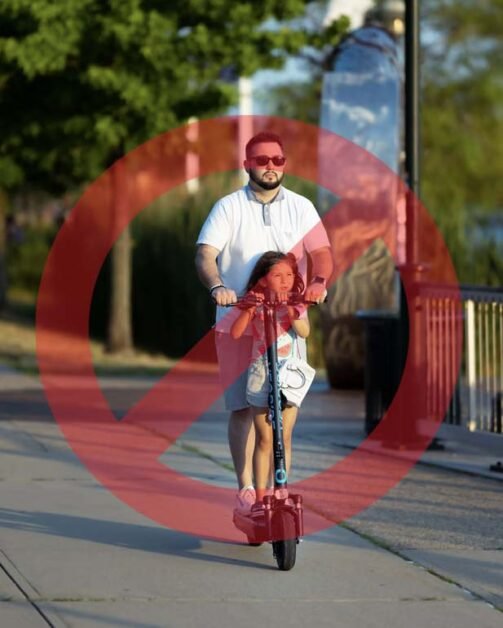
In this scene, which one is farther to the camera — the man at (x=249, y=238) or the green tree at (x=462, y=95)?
the green tree at (x=462, y=95)

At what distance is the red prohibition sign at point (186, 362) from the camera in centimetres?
966

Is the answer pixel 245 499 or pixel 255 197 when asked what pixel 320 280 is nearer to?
pixel 255 197

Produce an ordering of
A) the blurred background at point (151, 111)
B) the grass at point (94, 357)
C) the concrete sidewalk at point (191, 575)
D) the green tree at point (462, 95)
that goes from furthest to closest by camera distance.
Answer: the green tree at point (462, 95) < the blurred background at point (151, 111) < the grass at point (94, 357) < the concrete sidewalk at point (191, 575)

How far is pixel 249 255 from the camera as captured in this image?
7.62 metres

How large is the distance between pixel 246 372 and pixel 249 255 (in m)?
0.55

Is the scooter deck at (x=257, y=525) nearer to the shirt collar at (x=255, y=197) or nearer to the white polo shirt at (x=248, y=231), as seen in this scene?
the white polo shirt at (x=248, y=231)

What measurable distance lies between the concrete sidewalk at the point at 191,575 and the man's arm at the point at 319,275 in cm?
124

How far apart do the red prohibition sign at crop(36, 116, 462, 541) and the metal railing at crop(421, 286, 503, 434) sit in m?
0.04

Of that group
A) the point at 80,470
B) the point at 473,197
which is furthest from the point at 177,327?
the point at 473,197

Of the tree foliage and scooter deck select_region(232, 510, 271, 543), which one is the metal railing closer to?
scooter deck select_region(232, 510, 271, 543)

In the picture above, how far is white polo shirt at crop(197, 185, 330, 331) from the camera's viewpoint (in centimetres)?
759

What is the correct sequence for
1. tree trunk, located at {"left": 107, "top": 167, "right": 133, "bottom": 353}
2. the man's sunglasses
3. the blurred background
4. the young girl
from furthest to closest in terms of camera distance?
tree trunk, located at {"left": 107, "top": 167, "right": 133, "bottom": 353}
the blurred background
the man's sunglasses
the young girl

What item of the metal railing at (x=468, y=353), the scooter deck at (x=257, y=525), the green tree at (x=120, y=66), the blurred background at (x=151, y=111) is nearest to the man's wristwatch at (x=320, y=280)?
the scooter deck at (x=257, y=525)

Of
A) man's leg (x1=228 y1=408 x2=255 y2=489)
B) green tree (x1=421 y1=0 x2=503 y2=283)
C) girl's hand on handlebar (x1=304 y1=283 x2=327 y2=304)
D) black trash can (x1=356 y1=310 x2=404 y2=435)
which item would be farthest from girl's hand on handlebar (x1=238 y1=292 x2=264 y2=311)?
green tree (x1=421 y1=0 x2=503 y2=283)
